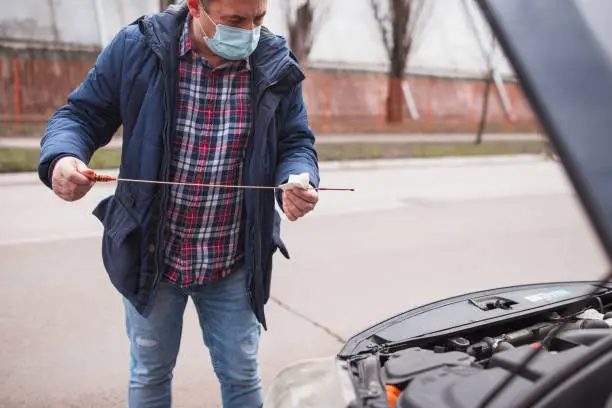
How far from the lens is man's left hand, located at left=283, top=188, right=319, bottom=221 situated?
1957 millimetres

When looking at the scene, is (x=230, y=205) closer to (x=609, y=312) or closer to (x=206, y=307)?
(x=206, y=307)

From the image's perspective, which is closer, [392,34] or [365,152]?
[365,152]

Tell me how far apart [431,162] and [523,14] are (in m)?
11.8

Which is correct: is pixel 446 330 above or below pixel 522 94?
below

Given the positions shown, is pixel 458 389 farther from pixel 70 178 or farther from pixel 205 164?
pixel 70 178

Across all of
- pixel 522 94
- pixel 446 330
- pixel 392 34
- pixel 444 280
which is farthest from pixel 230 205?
pixel 392 34

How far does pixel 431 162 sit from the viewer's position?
12.7 metres

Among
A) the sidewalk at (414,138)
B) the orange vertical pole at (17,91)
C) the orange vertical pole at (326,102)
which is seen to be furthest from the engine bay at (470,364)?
the orange vertical pole at (326,102)

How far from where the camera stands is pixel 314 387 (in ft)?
4.97

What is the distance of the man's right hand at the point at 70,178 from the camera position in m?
1.80

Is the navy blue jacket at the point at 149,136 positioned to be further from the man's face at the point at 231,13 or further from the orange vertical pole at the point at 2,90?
the orange vertical pole at the point at 2,90

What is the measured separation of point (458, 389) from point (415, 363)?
210mm

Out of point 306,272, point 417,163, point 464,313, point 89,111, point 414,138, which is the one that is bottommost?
point 414,138

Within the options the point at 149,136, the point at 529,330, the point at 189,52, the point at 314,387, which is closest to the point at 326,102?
the point at 189,52
